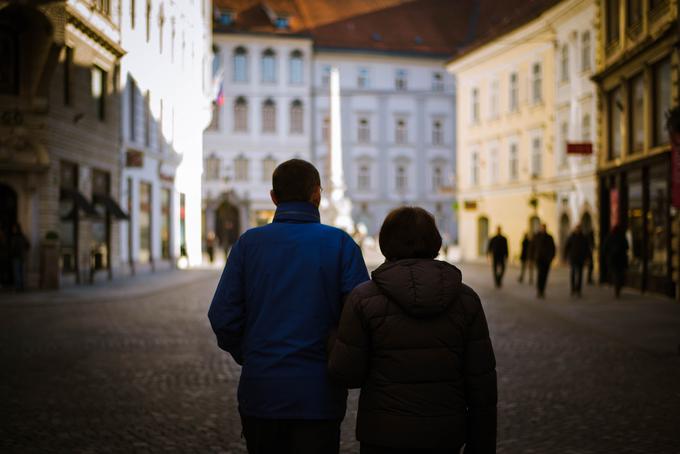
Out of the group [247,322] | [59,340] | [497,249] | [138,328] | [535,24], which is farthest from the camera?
[535,24]

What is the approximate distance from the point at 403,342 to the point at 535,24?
3954cm

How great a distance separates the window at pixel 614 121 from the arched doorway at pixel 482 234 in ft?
68.4

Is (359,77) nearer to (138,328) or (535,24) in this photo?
(535,24)

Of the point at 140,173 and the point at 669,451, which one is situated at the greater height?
the point at 140,173

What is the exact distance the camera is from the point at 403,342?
3562mm

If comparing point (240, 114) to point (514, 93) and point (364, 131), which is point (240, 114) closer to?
point (364, 131)

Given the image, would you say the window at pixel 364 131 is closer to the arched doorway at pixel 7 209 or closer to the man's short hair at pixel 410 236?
the arched doorway at pixel 7 209

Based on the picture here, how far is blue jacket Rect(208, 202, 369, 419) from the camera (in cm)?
377

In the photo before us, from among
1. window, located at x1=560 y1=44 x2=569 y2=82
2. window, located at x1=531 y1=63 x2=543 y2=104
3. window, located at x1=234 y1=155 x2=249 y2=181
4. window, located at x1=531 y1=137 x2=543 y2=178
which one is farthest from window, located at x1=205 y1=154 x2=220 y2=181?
window, located at x1=560 y1=44 x2=569 y2=82

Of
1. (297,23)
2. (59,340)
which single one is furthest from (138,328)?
(297,23)

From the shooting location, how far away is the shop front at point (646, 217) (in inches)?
886

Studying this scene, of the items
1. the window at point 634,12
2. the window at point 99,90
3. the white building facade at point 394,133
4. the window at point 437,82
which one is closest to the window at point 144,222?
the window at point 99,90

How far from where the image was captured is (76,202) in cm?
2678

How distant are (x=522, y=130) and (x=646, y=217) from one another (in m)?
20.3
